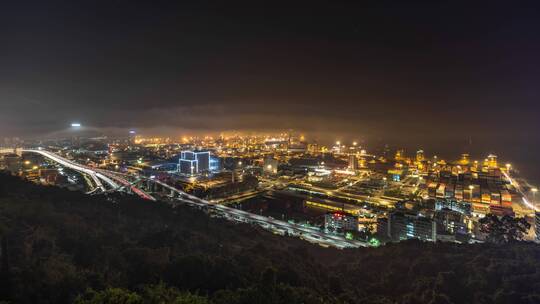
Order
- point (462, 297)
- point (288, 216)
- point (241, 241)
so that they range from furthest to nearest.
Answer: point (288, 216)
point (241, 241)
point (462, 297)

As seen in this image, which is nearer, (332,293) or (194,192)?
(332,293)

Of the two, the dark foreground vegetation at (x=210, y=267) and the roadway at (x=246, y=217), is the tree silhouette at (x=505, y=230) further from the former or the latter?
the roadway at (x=246, y=217)

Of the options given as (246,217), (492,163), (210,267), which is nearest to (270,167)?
(246,217)

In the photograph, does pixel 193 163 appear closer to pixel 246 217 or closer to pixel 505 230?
pixel 246 217

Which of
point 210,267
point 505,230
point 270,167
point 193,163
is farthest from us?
point 270,167

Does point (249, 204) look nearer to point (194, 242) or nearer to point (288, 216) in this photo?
point (288, 216)

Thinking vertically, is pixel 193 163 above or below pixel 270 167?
above

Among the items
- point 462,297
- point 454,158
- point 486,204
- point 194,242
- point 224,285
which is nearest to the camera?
point 224,285

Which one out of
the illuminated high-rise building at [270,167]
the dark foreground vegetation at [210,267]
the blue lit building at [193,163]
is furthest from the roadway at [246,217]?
the illuminated high-rise building at [270,167]

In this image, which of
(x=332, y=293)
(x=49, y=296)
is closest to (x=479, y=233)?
(x=332, y=293)
